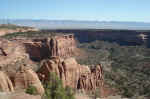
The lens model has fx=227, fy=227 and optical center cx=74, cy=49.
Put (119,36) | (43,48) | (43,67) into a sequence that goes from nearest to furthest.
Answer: (43,67) → (43,48) → (119,36)

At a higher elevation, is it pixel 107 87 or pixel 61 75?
pixel 61 75

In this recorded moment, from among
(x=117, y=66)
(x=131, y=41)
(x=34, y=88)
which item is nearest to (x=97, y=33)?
(x=131, y=41)

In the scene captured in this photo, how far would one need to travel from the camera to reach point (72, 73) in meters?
32.4

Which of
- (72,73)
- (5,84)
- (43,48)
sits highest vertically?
(5,84)

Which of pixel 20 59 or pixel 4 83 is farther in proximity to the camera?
pixel 20 59

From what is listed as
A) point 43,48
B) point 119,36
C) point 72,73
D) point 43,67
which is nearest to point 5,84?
point 43,67

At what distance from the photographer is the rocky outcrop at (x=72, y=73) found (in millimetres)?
28328

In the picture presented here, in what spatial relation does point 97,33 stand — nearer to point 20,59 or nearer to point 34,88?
point 20,59

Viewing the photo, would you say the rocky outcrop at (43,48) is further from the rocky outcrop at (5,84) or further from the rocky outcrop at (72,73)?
the rocky outcrop at (5,84)

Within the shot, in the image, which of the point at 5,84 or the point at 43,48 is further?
the point at 43,48

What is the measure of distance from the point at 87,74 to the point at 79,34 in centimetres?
7166

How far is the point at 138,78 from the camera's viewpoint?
44.3 meters

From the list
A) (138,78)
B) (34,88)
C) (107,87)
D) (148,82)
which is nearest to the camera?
(34,88)

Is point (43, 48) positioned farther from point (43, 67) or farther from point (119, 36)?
point (119, 36)
